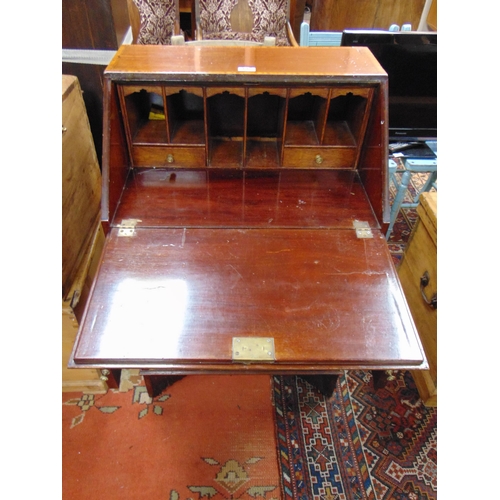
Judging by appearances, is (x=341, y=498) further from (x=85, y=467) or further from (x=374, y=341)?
(x=85, y=467)

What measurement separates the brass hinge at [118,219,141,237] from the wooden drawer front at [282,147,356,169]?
→ 1.79 ft

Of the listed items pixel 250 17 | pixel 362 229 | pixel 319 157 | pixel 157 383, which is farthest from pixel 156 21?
pixel 157 383

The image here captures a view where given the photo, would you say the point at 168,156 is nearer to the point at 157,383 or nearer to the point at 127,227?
the point at 127,227

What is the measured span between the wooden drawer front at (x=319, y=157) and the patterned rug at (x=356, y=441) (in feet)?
3.10

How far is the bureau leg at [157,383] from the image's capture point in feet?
4.76

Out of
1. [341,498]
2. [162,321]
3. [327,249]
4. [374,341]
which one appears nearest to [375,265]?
[327,249]

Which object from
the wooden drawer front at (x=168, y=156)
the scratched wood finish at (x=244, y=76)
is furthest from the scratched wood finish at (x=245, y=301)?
the wooden drawer front at (x=168, y=156)

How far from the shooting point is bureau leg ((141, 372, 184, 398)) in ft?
4.76

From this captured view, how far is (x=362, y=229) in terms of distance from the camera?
3.59 feet

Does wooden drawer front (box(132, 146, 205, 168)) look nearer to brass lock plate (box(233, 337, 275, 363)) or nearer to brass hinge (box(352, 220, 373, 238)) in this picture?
brass hinge (box(352, 220, 373, 238))

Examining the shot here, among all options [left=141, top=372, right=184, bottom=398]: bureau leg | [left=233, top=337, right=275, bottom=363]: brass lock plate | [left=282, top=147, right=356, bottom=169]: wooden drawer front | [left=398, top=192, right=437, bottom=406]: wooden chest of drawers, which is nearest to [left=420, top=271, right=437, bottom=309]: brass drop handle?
[left=398, top=192, right=437, bottom=406]: wooden chest of drawers

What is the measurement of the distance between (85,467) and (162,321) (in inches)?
35.4

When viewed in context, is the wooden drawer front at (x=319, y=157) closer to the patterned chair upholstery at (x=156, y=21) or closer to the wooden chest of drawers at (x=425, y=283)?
the wooden chest of drawers at (x=425, y=283)

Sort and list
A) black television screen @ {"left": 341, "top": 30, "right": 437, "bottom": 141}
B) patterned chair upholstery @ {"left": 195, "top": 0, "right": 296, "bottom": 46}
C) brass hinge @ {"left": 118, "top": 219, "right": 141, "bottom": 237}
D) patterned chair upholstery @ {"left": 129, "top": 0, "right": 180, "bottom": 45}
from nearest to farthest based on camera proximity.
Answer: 1. brass hinge @ {"left": 118, "top": 219, "right": 141, "bottom": 237}
2. black television screen @ {"left": 341, "top": 30, "right": 437, "bottom": 141}
3. patterned chair upholstery @ {"left": 129, "top": 0, "right": 180, "bottom": 45}
4. patterned chair upholstery @ {"left": 195, "top": 0, "right": 296, "bottom": 46}
